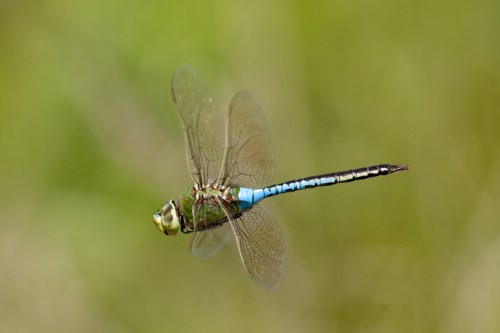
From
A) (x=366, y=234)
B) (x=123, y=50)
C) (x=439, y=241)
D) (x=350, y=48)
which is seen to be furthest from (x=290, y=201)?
(x=123, y=50)

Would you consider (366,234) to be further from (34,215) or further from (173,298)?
(34,215)

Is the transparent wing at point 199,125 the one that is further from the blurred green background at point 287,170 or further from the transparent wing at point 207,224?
the blurred green background at point 287,170

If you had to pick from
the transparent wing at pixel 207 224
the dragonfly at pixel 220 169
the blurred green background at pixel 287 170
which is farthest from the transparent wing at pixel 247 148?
the blurred green background at pixel 287 170

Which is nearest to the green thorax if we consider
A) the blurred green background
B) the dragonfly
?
the dragonfly

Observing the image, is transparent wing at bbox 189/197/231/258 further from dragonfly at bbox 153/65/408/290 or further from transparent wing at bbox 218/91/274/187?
transparent wing at bbox 218/91/274/187

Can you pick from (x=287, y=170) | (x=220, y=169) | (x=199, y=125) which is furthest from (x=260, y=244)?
(x=287, y=170)

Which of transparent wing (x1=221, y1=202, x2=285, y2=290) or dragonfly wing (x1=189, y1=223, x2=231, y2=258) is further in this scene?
dragonfly wing (x1=189, y1=223, x2=231, y2=258)
